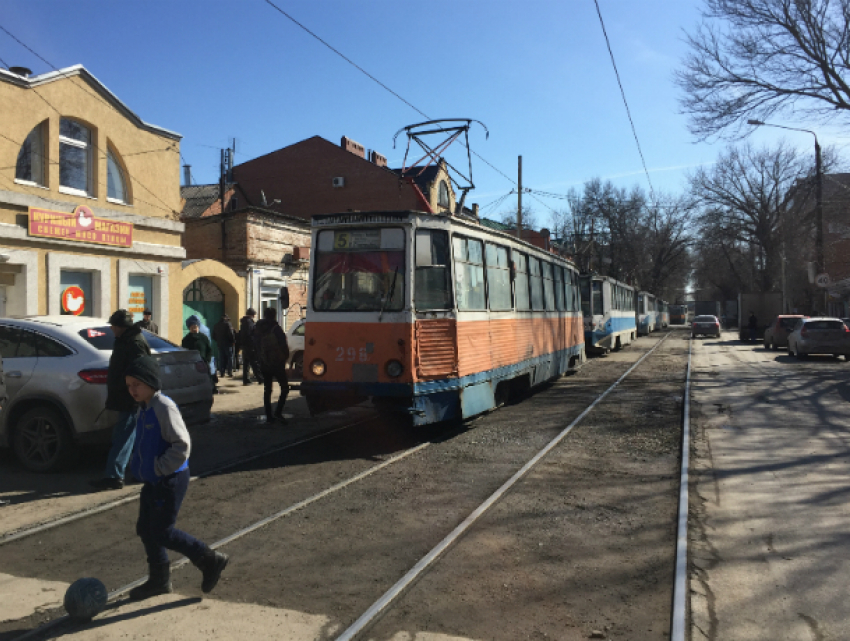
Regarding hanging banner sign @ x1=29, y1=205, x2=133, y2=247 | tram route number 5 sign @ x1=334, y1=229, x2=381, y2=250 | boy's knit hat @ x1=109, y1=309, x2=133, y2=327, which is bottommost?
boy's knit hat @ x1=109, y1=309, x2=133, y2=327

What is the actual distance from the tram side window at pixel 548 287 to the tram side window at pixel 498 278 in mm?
2680

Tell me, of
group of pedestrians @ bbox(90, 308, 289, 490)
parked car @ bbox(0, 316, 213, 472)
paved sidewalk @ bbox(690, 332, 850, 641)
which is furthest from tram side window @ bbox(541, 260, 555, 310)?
parked car @ bbox(0, 316, 213, 472)

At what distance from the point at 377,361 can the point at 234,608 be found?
15.4 ft

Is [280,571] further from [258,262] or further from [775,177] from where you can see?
[775,177]

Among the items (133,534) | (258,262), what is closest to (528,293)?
(133,534)

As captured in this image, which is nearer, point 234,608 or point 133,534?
point 234,608

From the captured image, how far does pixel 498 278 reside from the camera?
10.5 meters

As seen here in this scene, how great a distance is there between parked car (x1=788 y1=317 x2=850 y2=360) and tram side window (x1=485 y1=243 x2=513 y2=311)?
16231 millimetres

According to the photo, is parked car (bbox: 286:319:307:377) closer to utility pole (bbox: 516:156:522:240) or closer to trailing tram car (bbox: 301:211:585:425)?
trailing tram car (bbox: 301:211:585:425)

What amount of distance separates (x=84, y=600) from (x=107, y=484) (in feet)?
10.5

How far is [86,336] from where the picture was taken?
24.8 ft

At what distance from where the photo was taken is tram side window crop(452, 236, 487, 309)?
9.07m

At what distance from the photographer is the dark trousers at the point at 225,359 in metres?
16.9

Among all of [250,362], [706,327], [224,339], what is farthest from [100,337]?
[706,327]
